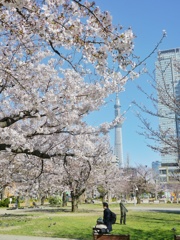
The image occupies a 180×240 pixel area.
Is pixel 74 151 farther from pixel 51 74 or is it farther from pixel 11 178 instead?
pixel 11 178

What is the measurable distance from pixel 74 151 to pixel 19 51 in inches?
A: 178

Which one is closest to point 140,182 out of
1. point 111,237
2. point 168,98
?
point 168,98

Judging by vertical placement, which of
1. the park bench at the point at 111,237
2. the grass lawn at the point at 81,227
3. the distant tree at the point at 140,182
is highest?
the distant tree at the point at 140,182

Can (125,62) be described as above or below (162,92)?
below

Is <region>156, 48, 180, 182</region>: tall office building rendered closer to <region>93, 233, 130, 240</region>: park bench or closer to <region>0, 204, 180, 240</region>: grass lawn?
<region>0, 204, 180, 240</region>: grass lawn

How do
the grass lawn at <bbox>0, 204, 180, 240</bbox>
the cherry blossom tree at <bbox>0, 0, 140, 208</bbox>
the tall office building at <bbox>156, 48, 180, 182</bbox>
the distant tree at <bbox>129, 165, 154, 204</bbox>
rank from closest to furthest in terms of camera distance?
the cherry blossom tree at <bbox>0, 0, 140, 208</bbox>, the tall office building at <bbox>156, 48, 180, 182</bbox>, the grass lawn at <bbox>0, 204, 180, 240</bbox>, the distant tree at <bbox>129, 165, 154, 204</bbox>

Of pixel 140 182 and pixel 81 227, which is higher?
pixel 140 182

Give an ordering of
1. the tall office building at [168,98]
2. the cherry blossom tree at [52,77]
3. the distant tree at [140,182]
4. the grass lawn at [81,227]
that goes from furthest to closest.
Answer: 1. the distant tree at [140,182]
2. the grass lawn at [81,227]
3. the tall office building at [168,98]
4. the cherry blossom tree at [52,77]

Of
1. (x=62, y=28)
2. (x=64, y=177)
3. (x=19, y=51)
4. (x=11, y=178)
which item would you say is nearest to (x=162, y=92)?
(x=19, y=51)

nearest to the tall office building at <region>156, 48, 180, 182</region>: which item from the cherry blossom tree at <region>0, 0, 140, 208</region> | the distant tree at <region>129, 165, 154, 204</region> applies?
the cherry blossom tree at <region>0, 0, 140, 208</region>

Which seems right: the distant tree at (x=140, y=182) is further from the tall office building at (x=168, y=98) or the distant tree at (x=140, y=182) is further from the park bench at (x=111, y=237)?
the park bench at (x=111, y=237)

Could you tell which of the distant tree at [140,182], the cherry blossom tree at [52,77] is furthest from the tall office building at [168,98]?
the distant tree at [140,182]

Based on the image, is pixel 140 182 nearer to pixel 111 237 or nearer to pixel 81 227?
pixel 81 227

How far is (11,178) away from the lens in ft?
78.3
